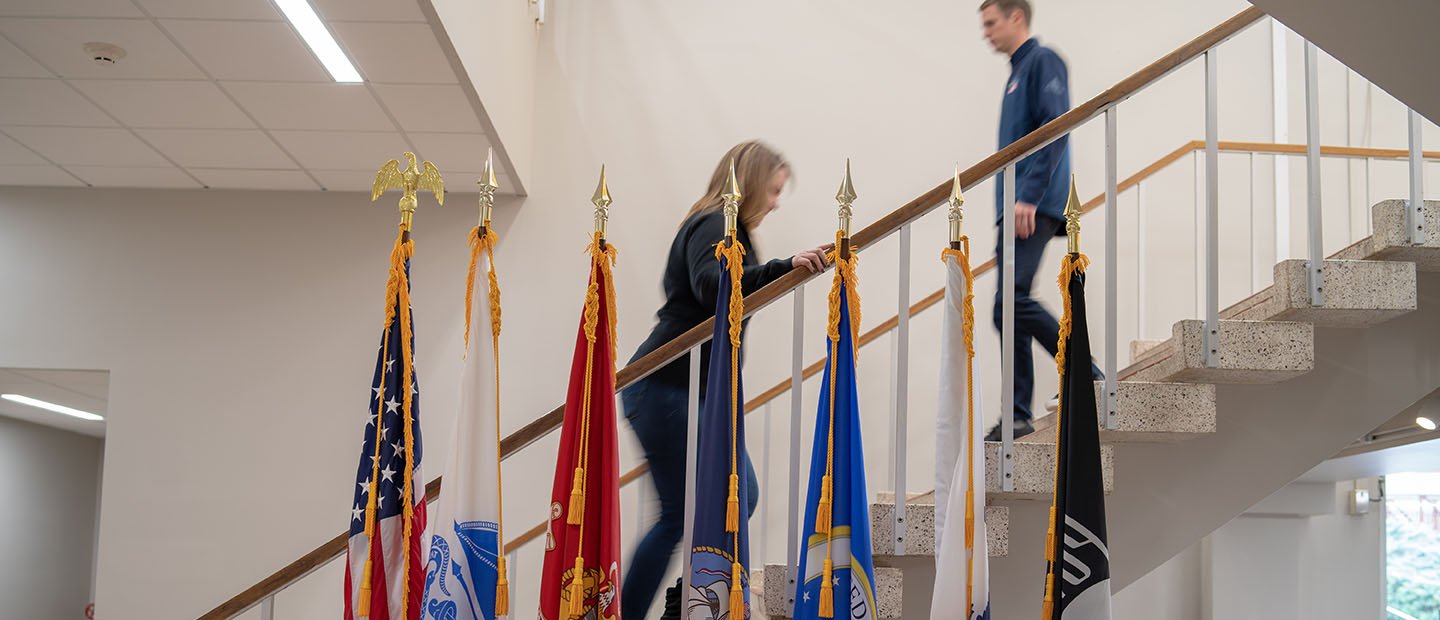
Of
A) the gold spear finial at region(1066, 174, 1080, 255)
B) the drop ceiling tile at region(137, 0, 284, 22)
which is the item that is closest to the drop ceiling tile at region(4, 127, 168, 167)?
the drop ceiling tile at region(137, 0, 284, 22)

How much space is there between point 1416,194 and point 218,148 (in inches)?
172

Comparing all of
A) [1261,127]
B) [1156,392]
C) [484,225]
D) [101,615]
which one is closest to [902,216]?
[1156,392]

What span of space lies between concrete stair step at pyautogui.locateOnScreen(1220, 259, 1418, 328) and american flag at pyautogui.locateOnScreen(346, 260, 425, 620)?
2353 mm

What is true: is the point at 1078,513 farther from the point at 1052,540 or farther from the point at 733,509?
the point at 733,509

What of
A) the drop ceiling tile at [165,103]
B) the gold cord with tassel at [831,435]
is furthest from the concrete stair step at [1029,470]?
the drop ceiling tile at [165,103]

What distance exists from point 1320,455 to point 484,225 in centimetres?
244

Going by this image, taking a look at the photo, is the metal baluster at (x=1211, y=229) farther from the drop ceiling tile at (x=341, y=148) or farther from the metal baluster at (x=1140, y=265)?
the drop ceiling tile at (x=341, y=148)

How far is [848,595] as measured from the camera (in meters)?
2.74

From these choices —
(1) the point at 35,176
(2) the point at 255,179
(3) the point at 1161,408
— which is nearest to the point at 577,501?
(3) the point at 1161,408

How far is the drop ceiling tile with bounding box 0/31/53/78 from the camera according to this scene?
12.8 feet

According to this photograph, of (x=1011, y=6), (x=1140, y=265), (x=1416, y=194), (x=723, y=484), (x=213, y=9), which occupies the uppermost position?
(x=1011, y=6)

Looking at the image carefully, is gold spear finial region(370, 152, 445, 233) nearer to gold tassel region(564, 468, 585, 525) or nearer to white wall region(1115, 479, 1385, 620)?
gold tassel region(564, 468, 585, 525)

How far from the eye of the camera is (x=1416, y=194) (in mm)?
3115

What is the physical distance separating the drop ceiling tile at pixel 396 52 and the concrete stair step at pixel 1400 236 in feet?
9.60
